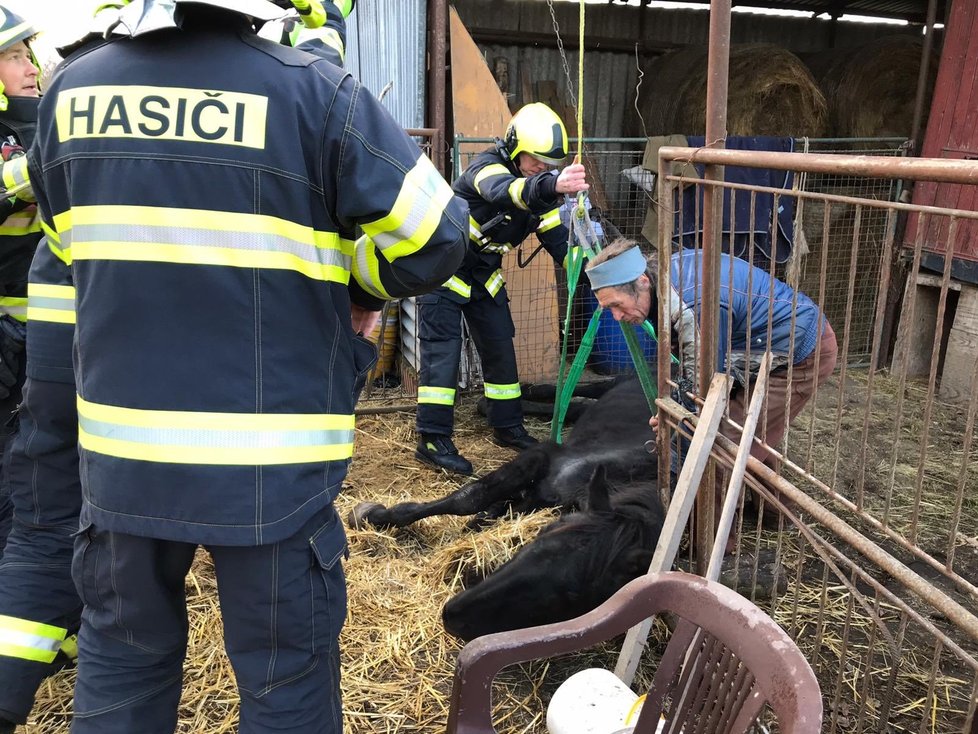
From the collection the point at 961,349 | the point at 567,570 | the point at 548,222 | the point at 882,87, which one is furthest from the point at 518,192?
the point at 882,87

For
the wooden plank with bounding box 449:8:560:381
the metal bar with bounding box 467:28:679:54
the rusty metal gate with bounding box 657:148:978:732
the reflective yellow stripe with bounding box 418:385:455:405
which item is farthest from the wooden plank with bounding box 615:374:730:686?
the metal bar with bounding box 467:28:679:54

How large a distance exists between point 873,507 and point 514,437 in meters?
2.02

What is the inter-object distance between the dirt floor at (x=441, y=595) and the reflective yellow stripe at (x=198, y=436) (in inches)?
46.9

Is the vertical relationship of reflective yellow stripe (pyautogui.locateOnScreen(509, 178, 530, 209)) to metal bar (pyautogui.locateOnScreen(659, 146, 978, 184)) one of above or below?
below

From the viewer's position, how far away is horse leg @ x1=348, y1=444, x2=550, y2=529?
3.52 metres

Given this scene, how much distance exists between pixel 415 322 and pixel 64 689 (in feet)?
10.8

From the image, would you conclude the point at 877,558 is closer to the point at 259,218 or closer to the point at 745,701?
the point at 745,701

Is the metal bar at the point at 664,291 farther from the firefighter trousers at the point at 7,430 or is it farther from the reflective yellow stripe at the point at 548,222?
the firefighter trousers at the point at 7,430

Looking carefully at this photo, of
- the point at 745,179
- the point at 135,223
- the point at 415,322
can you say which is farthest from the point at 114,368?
the point at 745,179

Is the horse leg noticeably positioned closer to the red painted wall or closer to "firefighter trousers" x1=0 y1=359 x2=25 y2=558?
"firefighter trousers" x1=0 y1=359 x2=25 y2=558

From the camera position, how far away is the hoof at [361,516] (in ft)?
11.5

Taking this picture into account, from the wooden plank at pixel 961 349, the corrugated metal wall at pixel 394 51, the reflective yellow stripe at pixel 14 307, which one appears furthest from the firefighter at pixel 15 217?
the wooden plank at pixel 961 349

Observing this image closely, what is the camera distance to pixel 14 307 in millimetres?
2664

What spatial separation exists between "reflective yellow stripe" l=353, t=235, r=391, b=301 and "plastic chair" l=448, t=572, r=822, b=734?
797 mm
